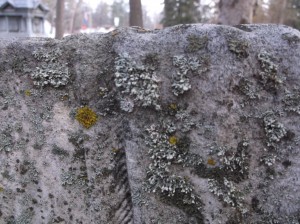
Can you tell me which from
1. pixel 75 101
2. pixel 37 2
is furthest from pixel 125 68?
pixel 37 2

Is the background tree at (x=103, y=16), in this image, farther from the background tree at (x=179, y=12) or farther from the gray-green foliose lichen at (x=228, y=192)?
the gray-green foliose lichen at (x=228, y=192)

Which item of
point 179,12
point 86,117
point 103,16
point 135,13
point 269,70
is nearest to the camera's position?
point 269,70

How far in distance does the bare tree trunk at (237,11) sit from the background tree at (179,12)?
612 centimetres

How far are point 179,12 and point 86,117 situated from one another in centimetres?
1196

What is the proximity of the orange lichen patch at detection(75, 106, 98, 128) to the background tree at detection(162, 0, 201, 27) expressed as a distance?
461 inches

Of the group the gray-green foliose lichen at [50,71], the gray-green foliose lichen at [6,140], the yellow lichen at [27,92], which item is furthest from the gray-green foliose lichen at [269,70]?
the gray-green foliose lichen at [6,140]

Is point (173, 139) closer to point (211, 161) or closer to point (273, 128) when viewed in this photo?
point (211, 161)

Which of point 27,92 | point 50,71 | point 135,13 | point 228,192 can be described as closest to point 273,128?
point 228,192

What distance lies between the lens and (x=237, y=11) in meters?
6.99

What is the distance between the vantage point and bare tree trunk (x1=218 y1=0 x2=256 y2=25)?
6.96 meters

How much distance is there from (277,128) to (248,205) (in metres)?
0.41

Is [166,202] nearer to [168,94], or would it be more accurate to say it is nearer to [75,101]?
[168,94]

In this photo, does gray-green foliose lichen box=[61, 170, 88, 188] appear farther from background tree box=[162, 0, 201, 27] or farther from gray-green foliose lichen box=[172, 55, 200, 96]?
background tree box=[162, 0, 201, 27]

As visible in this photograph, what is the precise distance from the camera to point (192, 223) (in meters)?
1.85
